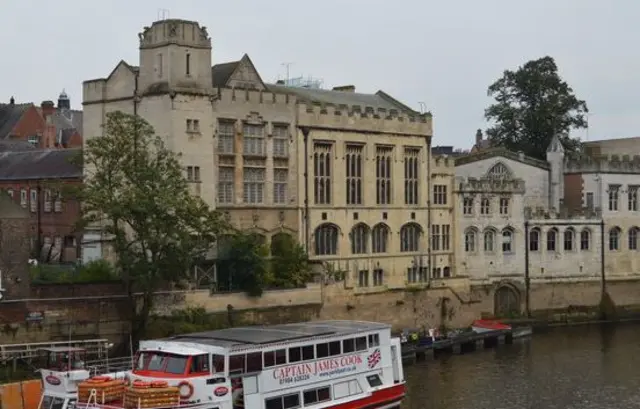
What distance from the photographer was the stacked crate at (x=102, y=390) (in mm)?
35625

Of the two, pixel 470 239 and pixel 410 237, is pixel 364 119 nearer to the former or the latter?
pixel 410 237

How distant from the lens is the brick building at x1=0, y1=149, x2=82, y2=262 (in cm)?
6612

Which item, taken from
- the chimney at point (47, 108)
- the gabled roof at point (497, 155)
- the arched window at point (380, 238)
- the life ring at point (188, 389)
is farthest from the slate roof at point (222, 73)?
the chimney at point (47, 108)

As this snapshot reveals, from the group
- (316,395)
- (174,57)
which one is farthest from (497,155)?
(316,395)

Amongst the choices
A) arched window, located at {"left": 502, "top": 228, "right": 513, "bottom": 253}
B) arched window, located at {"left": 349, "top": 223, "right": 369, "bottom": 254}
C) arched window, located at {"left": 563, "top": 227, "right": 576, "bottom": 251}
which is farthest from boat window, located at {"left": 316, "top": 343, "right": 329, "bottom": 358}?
arched window, located at {"left": 563, "top": 227, "right": 576, "bottom": 251}

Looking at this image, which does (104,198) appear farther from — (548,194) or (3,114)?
(3,114)

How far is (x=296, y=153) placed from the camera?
212 ft

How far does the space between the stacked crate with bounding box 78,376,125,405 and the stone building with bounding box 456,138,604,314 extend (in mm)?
40758

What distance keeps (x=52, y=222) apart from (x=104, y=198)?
59.7 feet

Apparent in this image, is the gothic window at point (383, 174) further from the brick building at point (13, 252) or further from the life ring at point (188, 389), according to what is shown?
the life ring at point (188, 389)

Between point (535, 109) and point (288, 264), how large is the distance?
37414 mm

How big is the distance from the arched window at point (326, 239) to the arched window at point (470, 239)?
11.7 m

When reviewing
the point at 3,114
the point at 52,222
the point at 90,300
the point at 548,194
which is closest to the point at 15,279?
the point at 90,300

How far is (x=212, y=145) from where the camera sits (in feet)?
197
